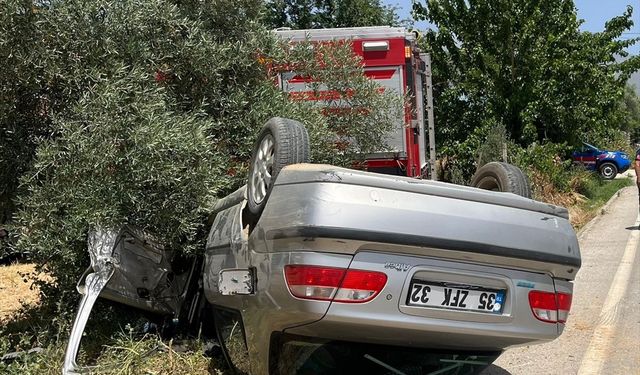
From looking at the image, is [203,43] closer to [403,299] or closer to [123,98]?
[123,98]

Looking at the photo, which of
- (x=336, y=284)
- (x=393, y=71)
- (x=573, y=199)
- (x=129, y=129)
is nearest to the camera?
(x=336, y=284)

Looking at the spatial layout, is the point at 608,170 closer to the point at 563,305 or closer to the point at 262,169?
the point at 563,305

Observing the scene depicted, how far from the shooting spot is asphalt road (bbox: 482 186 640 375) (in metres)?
5.07

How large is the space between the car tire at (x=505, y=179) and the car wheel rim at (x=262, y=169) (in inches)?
59.2

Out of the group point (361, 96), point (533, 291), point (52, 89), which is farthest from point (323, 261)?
point (361, 96)

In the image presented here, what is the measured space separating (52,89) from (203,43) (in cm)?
127

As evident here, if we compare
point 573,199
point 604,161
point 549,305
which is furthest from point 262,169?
point 604,161

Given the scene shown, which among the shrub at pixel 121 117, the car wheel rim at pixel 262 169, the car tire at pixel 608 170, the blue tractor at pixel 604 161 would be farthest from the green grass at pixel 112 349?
the car tire at pixel 608 170

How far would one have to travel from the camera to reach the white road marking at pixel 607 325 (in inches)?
200

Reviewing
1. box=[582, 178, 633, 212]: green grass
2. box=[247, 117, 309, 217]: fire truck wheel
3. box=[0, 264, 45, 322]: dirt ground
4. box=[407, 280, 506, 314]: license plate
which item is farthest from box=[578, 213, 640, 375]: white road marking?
box=[582, 178, 633, 212]: green grass

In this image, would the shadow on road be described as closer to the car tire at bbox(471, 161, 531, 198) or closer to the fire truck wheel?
the car tire at bbox(471, 161, 531, 198)

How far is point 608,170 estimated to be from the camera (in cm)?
2486

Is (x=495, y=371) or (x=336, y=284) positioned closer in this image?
(x=336, y=284)

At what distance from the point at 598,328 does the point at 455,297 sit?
3.43m
